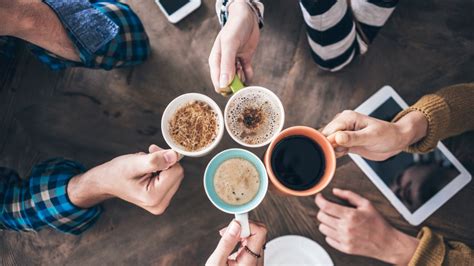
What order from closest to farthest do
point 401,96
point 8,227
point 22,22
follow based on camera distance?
point 22,22, point 8,227, point 401,96

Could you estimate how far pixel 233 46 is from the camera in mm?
984

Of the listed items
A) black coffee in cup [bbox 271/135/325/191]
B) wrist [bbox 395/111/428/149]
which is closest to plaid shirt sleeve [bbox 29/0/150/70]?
black coffee in cup [bbox 271/135/325/191]

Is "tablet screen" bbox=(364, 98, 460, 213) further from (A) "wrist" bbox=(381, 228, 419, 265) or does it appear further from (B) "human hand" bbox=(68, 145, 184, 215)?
(B) "human hand" bbox=(68, 145, 184, 215)

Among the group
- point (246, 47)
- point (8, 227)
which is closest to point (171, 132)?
point (246, 47)

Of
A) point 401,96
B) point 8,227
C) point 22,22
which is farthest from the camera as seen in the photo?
point 401,96

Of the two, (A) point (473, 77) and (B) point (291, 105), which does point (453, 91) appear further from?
(B) point (291, 105)

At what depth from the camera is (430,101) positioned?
1092 mm

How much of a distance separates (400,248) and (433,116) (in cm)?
45

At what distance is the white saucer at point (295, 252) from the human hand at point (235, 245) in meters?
0.16

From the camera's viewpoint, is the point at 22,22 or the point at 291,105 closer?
the point at 22,22

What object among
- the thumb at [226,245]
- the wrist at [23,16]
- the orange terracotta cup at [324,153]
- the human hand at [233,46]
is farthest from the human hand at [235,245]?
the wrist at [23,16]

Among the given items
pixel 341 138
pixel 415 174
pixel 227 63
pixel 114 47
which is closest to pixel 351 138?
pixel 341 138

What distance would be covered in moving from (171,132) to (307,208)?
560 millimetres

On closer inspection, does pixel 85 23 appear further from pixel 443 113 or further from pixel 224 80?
pixel 443 113
